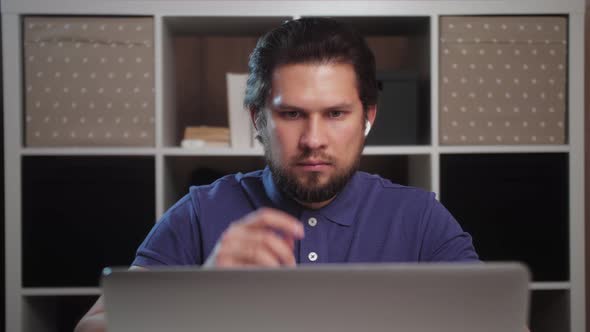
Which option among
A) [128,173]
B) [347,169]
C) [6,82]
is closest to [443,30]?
[347,169]

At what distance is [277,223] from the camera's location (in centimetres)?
65

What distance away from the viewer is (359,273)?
1.60ft

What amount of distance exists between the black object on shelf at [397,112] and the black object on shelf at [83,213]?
2.59 ft

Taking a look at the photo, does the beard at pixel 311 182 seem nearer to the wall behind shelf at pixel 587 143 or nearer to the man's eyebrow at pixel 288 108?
the man's eyebrow at pixel 288 108

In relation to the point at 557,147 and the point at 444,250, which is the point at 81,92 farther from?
the point at 557,147

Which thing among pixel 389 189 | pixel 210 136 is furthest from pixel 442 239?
pixel 210 136

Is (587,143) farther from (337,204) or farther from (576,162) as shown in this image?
(337,204)

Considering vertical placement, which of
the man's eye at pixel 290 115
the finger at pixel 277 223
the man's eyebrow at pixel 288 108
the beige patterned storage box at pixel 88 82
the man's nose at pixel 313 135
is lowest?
the finger at pixel 277 223

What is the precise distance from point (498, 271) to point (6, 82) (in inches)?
69.7

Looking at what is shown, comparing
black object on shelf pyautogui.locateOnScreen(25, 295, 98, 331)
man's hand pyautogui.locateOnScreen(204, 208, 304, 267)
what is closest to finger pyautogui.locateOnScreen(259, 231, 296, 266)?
man's hand pyautogui.locateOnScreen(204, 208, 304, 267)

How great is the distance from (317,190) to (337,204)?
0.08m

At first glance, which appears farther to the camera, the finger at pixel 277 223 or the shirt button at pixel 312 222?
the shirt button at pixel 312 222

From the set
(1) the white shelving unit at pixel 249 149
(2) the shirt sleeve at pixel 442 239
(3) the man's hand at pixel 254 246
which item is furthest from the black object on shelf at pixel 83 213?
(3) the man's hand at pixel 254 246

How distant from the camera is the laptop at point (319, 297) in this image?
49 cm
